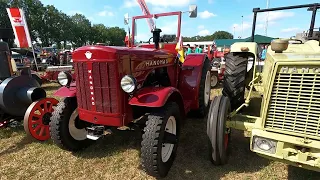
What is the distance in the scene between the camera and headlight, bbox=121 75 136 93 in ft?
7.79

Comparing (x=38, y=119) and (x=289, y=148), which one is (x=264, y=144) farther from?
(x=38, y=119)

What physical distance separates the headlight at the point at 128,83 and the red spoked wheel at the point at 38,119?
6.17 ft

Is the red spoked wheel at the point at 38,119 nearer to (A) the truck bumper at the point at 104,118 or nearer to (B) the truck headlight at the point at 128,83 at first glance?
(A) the truck bumper at the point at 104,118

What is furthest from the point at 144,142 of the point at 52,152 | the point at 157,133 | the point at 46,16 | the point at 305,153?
the point at 46,16

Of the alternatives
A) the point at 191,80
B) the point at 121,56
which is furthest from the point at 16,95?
the point at 191,80

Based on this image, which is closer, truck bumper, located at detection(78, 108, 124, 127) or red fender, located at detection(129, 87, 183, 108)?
red fender, located at detection(129, 87, 183, 108)

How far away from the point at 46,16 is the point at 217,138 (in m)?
61.1

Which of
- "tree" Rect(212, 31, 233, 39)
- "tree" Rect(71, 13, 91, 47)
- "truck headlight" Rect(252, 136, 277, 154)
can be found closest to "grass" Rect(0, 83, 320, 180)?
"truck headlight" Rect(252, 136, 277, 154)

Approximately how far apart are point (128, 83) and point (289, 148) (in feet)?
5.60

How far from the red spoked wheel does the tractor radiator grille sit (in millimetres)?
3257

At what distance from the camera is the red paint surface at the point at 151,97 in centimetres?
239

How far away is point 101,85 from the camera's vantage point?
2.53 metres

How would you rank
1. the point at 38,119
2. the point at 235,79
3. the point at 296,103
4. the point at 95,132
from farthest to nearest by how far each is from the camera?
the point at 235,79 < the point at 38,119 < the point at 95,132 < the point at 296,103

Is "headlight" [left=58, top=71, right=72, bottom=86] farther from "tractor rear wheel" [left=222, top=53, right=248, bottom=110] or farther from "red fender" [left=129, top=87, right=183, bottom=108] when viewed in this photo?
"tractor rear wheel" [left=222, top=53, right=248, bottom=110]
